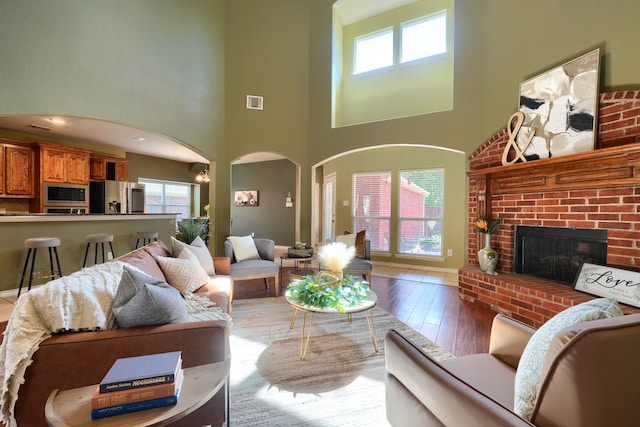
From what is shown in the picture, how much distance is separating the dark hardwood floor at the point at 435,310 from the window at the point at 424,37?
4362mm

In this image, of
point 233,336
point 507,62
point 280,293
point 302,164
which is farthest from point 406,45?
point 233,336

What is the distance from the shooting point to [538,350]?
98 cm

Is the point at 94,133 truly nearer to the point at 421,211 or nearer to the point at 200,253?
the point at 200,253

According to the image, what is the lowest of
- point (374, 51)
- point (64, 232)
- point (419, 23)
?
point (64, 232)

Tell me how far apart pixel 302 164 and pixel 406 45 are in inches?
125

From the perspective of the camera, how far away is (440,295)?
4078 millimetres

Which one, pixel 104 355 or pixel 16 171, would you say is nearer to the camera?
pixel 104 355

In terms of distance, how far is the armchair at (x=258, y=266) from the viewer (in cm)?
366

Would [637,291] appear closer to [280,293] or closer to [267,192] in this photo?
[280,293]

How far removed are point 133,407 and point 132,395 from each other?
0.12 feet

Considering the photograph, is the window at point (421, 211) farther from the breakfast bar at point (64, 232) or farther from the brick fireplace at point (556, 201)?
the breakfast bar at point (64, 232)

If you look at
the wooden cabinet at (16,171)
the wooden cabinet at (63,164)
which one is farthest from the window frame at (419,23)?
the wooden cabinet at (16,171)

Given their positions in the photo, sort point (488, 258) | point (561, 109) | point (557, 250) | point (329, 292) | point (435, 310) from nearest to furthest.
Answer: point (329, 292) → point (561, 109) → point (557, 250) → point (435, 310) → point (488, 258)

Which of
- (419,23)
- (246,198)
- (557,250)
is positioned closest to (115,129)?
(246,198)
